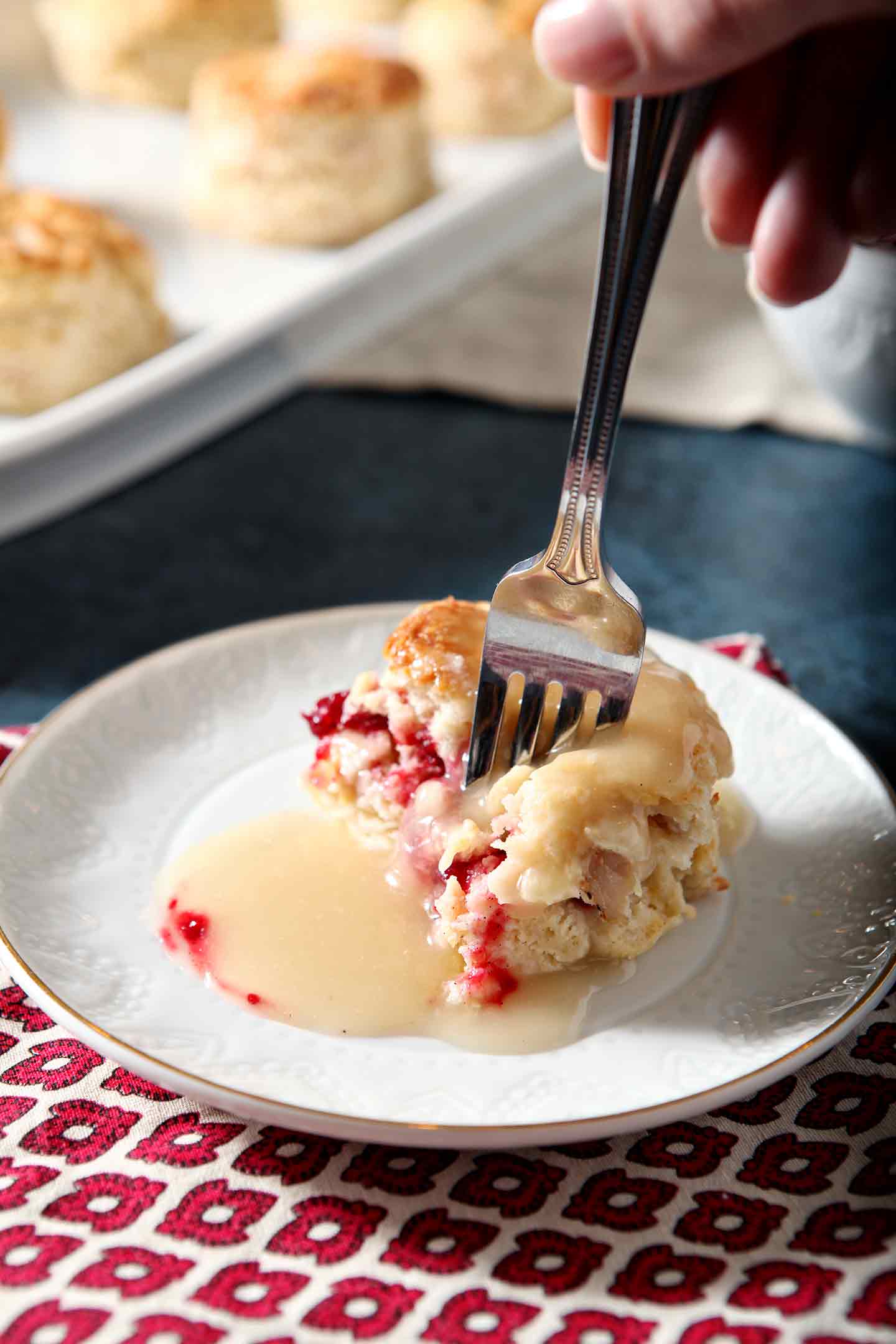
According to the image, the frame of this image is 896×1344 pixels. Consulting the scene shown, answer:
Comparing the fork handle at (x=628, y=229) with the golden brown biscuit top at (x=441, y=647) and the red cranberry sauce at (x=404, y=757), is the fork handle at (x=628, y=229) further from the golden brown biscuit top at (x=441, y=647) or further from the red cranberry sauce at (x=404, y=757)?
the red cranberry sauce at (x=404, y=757)

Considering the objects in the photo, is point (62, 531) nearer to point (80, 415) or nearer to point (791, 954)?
point (80, 415)

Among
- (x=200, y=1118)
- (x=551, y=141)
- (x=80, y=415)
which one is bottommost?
(x=200, y=1118)

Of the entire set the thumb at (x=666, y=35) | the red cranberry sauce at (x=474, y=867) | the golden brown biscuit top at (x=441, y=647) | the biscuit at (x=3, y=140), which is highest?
the biscuit at (x=3, y=140)

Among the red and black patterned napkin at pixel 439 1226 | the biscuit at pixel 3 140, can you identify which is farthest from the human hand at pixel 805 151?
the biscuit at pixel 3 140

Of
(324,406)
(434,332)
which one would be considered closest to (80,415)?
(324,406)

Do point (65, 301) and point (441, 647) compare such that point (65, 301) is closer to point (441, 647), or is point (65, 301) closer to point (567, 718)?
point (441, 647)

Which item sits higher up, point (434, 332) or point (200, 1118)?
point (434, 332)

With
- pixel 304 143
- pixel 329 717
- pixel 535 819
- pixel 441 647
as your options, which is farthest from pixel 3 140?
pixel 535 819

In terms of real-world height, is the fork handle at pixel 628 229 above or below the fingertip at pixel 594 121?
below
